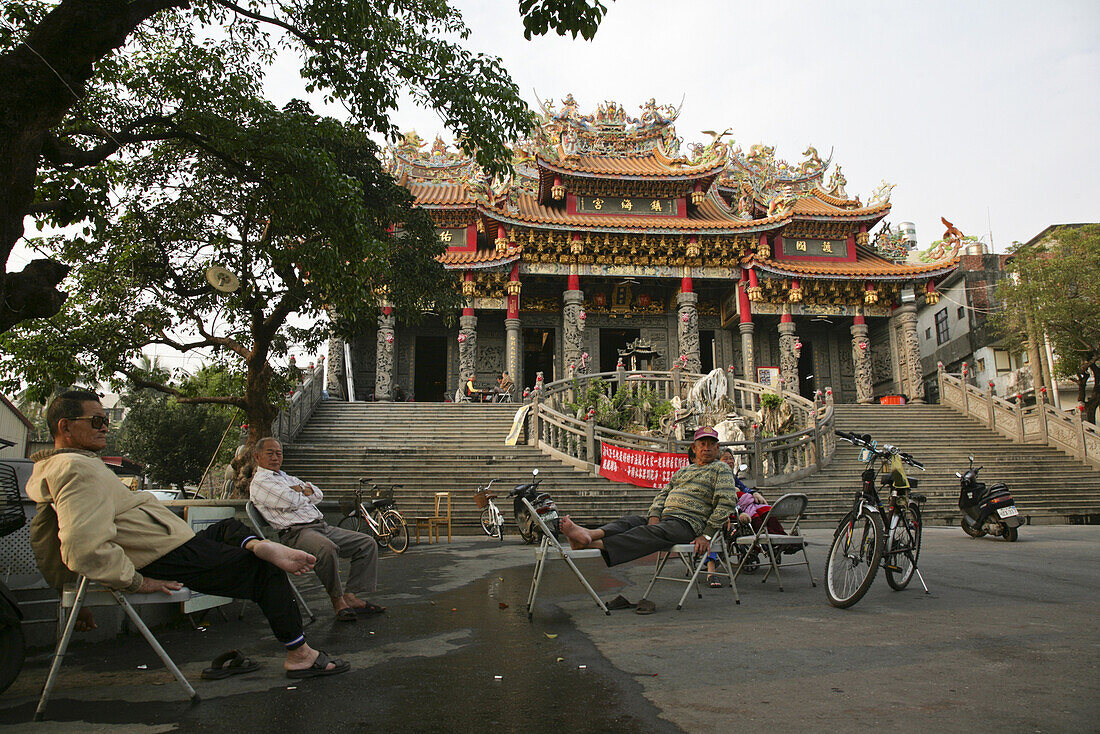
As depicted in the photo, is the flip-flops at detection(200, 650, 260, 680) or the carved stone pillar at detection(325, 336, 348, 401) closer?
the flip-flops at detection(200, 650, 260, 680)

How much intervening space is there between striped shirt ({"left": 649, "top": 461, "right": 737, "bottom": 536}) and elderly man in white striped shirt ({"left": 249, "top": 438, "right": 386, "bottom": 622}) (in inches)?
81.8

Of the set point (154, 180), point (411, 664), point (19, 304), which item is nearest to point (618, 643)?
point (411, 664)

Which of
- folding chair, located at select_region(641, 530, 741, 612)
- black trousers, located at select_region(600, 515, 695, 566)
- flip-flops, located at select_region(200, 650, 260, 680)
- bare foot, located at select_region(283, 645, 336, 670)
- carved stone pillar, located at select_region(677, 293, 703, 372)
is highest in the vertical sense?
carved stone pillar, located at select_region(677, 293, 703, 372)

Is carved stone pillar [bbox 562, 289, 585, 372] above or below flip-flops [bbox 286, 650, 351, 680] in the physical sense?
above

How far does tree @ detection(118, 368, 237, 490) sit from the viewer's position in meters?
26.3

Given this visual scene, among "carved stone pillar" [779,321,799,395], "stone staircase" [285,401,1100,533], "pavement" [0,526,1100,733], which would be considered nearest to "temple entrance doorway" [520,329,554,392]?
"stone staircase" [285,401,1100,533]

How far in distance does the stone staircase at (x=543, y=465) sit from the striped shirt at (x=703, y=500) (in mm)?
7003

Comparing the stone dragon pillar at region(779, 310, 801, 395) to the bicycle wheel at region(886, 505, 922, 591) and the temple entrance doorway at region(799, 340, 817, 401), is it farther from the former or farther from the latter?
the bicycle wheel at region(886, 505, 922, 591)

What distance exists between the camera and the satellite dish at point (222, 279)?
874 cm

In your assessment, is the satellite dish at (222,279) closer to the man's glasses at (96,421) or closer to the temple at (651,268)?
the man's glasses at (96,421)

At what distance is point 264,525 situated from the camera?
178 inches

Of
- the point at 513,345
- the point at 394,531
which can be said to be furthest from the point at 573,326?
the point at 394,531

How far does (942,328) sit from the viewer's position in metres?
31.9

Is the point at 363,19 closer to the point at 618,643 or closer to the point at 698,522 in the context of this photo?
the point at 698,522
